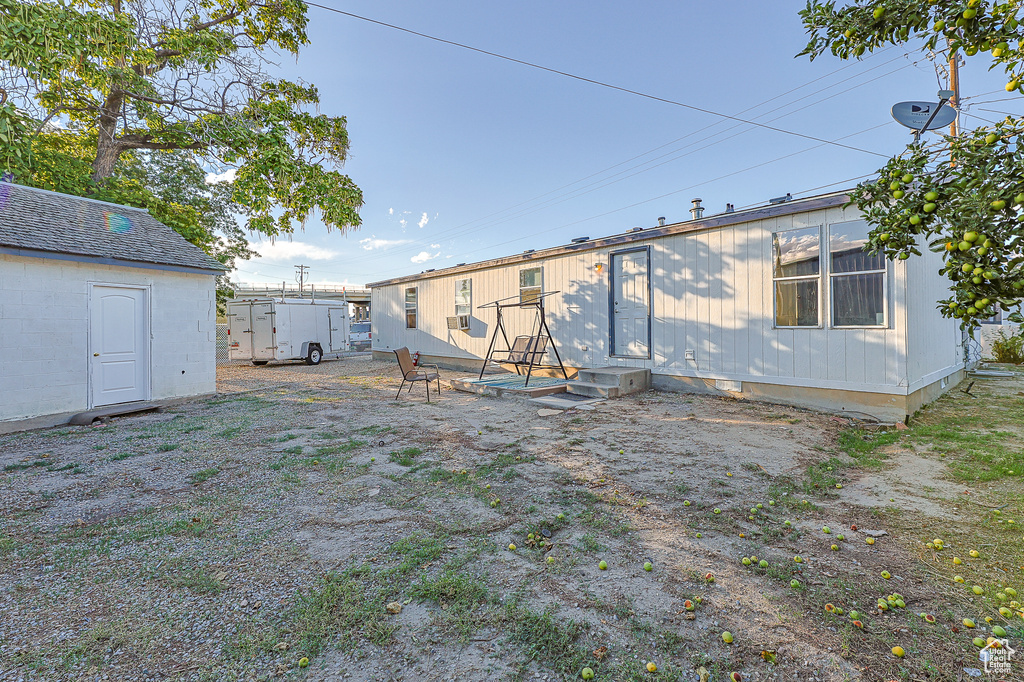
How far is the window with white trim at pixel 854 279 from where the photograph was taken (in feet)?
18.8

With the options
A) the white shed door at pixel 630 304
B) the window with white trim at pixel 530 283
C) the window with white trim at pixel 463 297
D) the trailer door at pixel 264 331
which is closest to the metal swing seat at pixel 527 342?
the window with white trim at pixel 530 283

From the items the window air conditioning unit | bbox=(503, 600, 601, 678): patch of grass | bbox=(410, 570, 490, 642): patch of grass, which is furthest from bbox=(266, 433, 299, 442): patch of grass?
the window air conditioning unit

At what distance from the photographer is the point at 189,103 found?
893cm

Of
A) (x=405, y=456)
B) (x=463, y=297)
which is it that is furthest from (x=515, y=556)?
(x=463, y=297)

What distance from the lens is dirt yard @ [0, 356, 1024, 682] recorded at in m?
1.81

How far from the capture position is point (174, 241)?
28.5 ft

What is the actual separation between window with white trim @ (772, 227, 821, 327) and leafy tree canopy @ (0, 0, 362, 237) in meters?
8.19

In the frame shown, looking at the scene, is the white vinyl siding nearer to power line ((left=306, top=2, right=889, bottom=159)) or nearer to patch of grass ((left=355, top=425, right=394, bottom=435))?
power line ((left=306, top=2, right=889, bottom=159))

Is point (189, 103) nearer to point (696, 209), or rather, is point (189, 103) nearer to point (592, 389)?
point (592, 389)

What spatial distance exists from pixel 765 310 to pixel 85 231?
11.2 m

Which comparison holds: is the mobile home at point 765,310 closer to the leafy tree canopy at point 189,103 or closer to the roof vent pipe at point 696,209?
the roof vent pipe at point 696,209

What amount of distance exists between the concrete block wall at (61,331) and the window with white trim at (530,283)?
6.81 metres

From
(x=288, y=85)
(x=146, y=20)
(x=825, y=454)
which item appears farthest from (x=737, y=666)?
(x=288, y=85)

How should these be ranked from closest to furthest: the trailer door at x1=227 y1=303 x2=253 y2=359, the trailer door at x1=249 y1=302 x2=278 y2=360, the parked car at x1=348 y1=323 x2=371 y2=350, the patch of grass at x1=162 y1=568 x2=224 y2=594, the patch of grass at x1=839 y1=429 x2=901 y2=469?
the patch of grass at x1=162 y1=568 x2=224 y2=594, the patch of grass at x1=839 y1=429 x2=901 y2=469, the trailer door at x1=249 y1=302 x2=278 y2=360, the trailer door at x1=227 y1=303 x2=253 y2=359, the parked car at x1=348 y1=323 x2=371 y2=350
